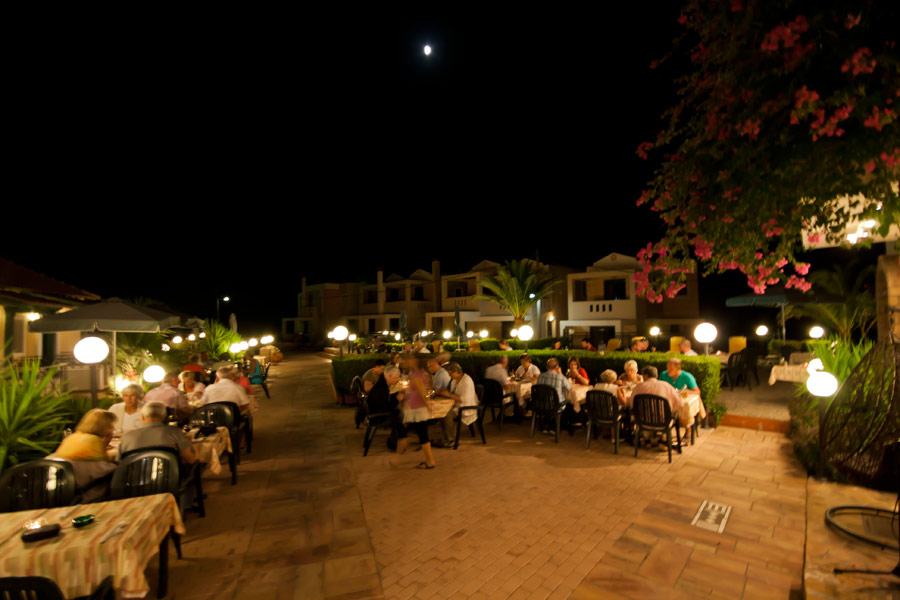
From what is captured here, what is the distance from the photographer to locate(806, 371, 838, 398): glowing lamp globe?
4.89 meters

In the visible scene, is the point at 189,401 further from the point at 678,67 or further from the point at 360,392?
the point at 678,67

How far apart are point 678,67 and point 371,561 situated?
6.08 m

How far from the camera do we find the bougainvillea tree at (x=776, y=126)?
2.70 m

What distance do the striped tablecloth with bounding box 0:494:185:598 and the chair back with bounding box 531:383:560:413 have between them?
599 cm

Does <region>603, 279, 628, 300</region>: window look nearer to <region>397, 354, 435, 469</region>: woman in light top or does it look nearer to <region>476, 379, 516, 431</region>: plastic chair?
<region>476, 379, 516, 431</region>: plastic chair

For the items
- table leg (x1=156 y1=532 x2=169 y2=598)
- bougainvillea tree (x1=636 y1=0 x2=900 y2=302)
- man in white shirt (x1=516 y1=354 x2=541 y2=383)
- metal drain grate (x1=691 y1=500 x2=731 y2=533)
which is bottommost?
metal drain grate (x1=691 y1=500 x2=731 y2=533)

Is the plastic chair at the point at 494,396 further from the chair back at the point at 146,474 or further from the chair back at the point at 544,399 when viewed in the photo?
the chair back at the point at 146,474

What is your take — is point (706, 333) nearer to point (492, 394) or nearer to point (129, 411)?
point (492, 394)

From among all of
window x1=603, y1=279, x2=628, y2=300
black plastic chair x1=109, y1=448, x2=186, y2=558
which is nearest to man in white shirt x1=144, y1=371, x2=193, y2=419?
black plastic chair x1=109, y1=448, x2=186, y2=558

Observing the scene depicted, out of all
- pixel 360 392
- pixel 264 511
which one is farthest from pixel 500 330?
pixel 264 511

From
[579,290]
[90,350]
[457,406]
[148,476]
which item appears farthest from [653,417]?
[579,290]

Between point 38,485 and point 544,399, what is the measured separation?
6.61 m

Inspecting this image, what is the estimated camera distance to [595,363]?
1021 centimetres

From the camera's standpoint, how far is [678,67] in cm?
503
